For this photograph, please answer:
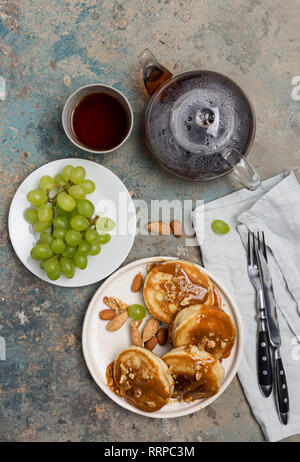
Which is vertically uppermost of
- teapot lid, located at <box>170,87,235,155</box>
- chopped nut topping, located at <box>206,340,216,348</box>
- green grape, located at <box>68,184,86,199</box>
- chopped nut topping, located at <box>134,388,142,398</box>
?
teapot lid, located at <box>170,87,235,155</box>

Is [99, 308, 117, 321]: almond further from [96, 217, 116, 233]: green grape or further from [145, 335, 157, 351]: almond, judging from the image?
[96, 217, 116, 233]: green grape

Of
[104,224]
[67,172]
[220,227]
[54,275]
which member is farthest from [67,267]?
[220,227]

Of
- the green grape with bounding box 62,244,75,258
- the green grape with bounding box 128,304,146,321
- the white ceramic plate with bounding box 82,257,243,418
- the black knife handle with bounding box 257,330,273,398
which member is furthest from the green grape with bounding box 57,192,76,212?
the black knife handle with bounding box 257,330,273,398

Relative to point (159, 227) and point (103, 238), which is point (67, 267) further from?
point (159, 227)

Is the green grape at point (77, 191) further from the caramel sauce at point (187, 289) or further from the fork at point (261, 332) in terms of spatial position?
the fork at point (261, 332)

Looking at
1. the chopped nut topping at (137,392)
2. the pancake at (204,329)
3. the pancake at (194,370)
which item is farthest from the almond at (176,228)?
the chopped nut topping at (137,392)
